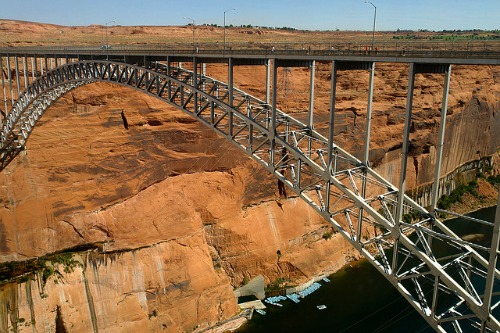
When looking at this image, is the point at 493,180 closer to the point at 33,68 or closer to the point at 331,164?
the point at 331,164

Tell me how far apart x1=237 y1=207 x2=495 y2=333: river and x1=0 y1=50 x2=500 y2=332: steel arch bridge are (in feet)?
7.59

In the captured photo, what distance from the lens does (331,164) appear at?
54.1 ft

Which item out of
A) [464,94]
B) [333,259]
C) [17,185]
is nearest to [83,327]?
[17,185]

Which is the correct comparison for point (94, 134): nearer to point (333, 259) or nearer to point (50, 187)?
point (50, 187)

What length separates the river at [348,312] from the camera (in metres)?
30.6

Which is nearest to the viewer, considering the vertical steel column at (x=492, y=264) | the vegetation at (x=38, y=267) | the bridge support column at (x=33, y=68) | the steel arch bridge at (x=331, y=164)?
the vertical steel column at (x=492, y=264)

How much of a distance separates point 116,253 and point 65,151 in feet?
20.5

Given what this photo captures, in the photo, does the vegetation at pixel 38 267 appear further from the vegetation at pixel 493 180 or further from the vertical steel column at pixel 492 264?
the vegetation at pixel 493 180

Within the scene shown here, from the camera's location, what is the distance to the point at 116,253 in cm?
2853

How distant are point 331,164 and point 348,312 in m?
18.6

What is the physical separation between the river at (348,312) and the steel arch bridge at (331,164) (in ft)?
7.59

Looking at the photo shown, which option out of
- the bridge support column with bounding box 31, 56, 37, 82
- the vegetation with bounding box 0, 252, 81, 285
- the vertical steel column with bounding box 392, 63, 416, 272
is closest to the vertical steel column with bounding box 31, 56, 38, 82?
the bridge support column with bounding box 31, 56, 37, 82

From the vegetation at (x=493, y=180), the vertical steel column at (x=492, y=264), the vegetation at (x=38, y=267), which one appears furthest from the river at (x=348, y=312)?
the vegetation at (x=493, y=180)

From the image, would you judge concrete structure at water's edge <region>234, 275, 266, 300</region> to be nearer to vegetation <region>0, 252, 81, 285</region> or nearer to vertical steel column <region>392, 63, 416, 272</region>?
vegetation <region>0, 252, 81, 285</region>
